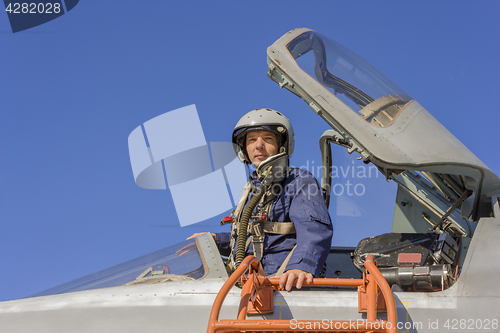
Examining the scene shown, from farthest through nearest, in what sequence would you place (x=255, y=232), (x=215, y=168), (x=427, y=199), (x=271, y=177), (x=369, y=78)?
(x=215, y=168) < (x=427, y=199) < (x=369, y=78) < (x=271, y=177) < (x=255, y=232)

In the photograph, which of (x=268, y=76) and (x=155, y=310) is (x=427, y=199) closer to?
(x=268, y=76)

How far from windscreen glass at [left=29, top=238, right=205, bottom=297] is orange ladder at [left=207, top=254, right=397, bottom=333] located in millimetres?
539

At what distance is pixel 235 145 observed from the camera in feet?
13.5

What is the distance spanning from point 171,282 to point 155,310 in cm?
20

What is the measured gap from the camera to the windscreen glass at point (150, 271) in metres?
2.84

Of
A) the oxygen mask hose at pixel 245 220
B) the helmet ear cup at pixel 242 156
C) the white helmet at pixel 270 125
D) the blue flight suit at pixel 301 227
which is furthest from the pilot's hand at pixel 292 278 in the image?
the helmet ear cup at pixel 242 156

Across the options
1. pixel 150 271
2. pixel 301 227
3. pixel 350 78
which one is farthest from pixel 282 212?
pixel 350 78

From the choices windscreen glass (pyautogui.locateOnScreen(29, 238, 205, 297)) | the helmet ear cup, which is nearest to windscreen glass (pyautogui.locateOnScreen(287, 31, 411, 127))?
the helmet ear cup

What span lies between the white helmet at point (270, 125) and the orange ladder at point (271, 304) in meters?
1.59

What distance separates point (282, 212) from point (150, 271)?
104 cm

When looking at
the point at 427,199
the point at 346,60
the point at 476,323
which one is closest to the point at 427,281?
the point at 476,323

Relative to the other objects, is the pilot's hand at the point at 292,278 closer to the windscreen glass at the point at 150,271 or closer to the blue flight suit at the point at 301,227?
the blue flight suit at the point at 301,227

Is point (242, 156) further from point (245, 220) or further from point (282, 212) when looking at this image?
point (245, 220)

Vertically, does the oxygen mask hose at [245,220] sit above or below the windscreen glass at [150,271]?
above
